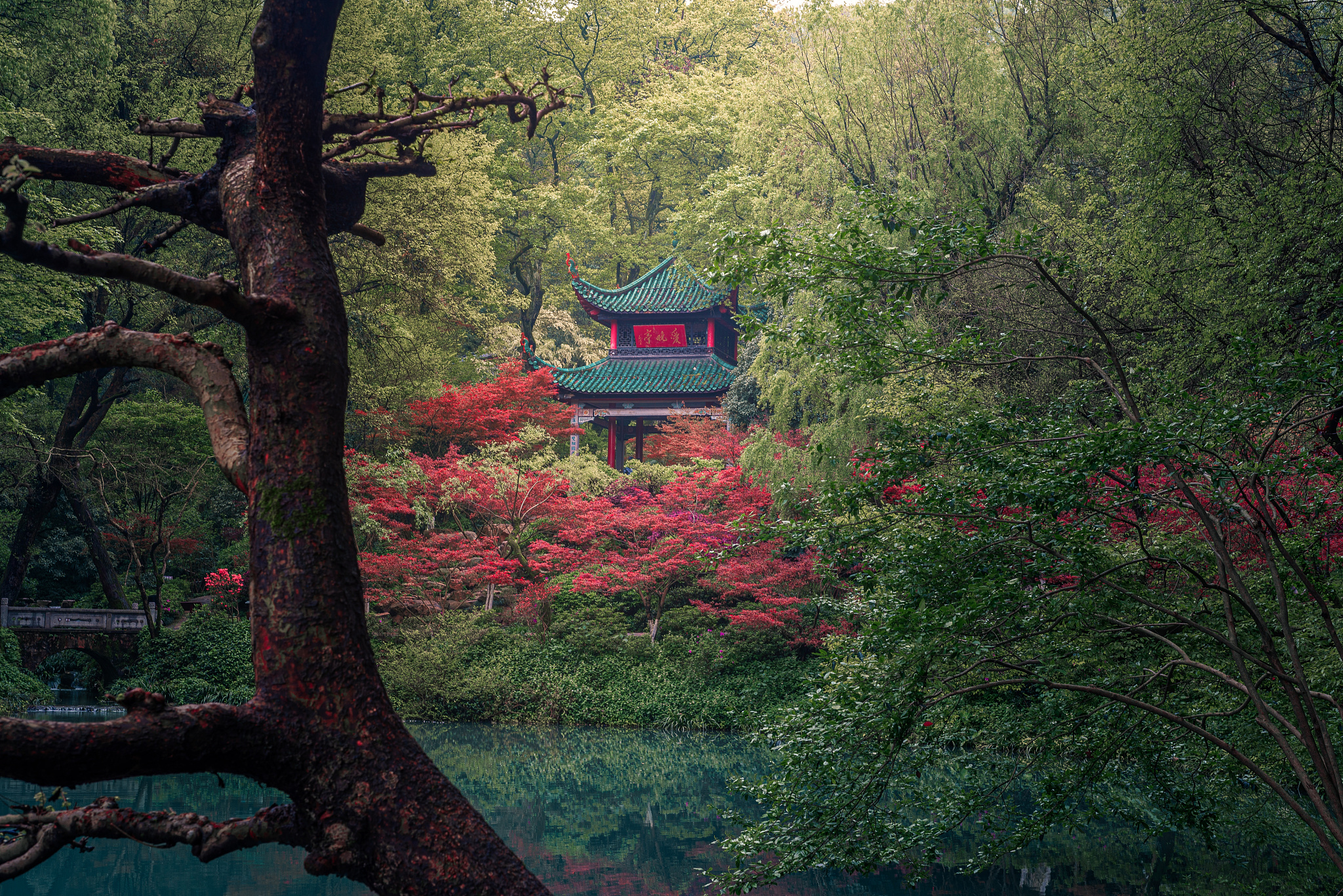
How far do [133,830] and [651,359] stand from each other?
712 inches

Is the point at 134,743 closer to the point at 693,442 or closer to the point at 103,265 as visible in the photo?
the point at 103,265

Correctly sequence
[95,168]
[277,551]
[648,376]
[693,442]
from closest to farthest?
[277,551] → [95,168] → [693,442] → [648,376]

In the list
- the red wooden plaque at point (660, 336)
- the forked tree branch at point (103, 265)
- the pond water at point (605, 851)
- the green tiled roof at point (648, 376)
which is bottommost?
the pond water at point (605, 851)

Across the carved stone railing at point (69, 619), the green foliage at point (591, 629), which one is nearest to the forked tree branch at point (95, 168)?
the green foliage at point (591, 629)

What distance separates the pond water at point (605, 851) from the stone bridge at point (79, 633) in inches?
119

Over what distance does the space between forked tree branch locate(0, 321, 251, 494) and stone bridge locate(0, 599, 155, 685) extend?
13151 millimetres

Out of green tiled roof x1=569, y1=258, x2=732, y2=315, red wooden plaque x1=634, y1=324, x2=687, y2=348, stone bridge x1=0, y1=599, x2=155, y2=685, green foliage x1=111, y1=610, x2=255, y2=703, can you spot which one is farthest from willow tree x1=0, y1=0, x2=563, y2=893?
red wooden plaque x1=634, y1=324, x2=687, y2=348

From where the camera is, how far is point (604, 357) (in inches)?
770

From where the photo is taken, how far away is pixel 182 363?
1.75 meters

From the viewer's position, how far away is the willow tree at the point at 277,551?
1434mm

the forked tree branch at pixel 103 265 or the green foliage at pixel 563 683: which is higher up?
the forked tree branch at pixel 103 265

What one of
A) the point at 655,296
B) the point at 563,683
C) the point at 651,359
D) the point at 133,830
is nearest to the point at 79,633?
the point at 563,683

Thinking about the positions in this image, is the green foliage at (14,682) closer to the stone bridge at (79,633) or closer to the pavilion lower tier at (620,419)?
the stone bridge at (79,633)

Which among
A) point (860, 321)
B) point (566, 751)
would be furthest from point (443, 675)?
point (860, 321)
